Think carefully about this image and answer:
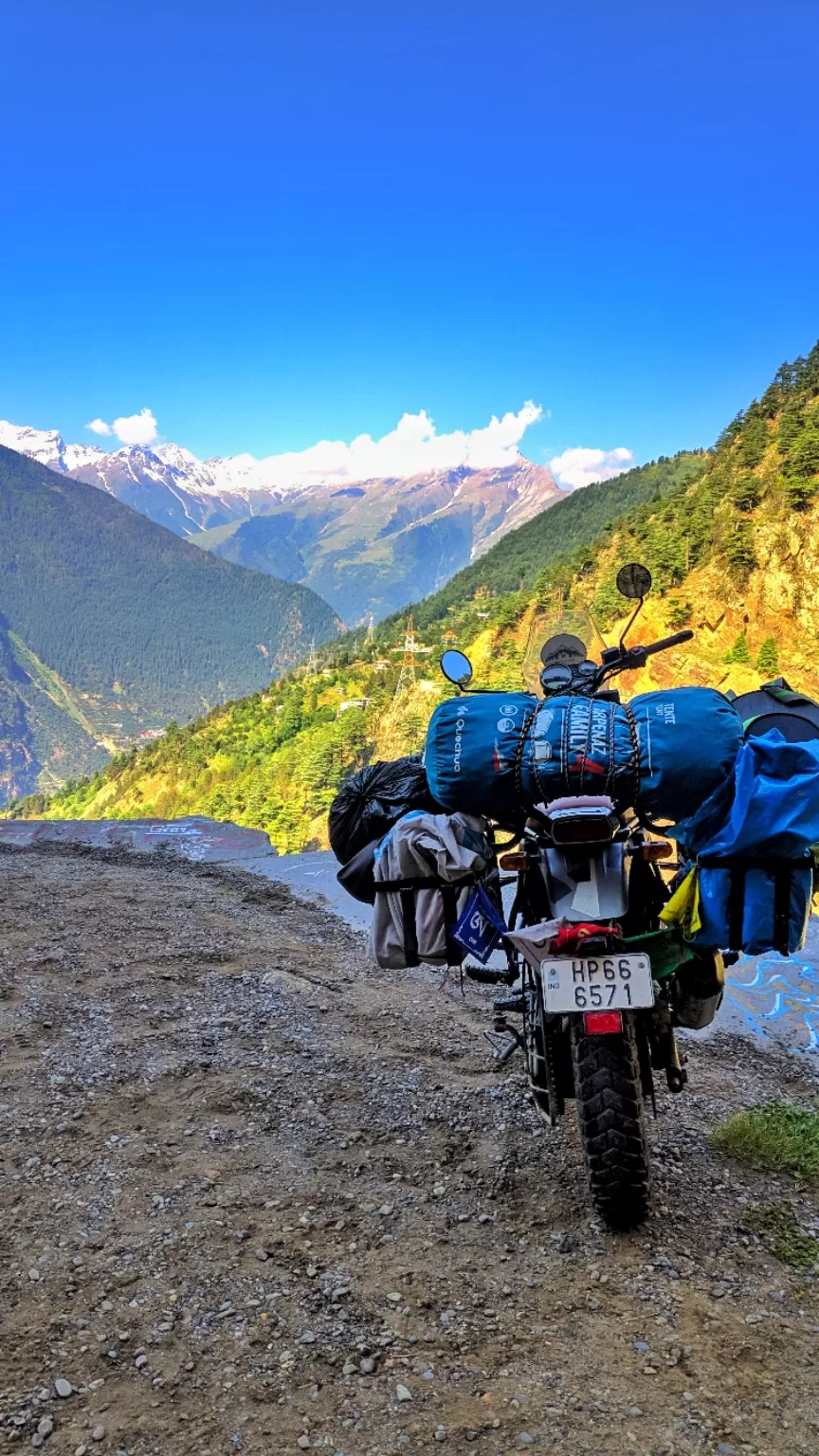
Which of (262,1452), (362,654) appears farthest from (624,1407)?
(362,654)

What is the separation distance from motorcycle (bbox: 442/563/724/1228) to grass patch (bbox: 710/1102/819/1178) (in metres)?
0.46

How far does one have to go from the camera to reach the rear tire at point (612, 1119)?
2.44 m

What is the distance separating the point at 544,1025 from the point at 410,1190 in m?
0.81

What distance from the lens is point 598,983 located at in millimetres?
2508

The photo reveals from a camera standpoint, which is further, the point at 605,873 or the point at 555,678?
the point at 555,678

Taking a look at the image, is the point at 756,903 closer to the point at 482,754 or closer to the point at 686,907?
the point at 686,907

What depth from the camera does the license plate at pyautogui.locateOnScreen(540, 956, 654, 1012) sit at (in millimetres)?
2477

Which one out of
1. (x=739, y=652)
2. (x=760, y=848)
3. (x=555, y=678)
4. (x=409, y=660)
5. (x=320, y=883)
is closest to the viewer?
(x=760, y=848)

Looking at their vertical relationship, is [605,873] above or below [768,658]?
below

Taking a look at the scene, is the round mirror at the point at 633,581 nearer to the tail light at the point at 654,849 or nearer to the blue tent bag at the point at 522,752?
the blue tent bag at the point at 522,752

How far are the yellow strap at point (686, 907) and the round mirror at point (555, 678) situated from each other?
1.19m

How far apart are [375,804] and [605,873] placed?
969 millimetres

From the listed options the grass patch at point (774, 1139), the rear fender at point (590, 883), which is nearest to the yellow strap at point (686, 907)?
the rear fender at point (590, 883)

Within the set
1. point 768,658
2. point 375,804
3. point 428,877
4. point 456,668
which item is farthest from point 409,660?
point 428,877
